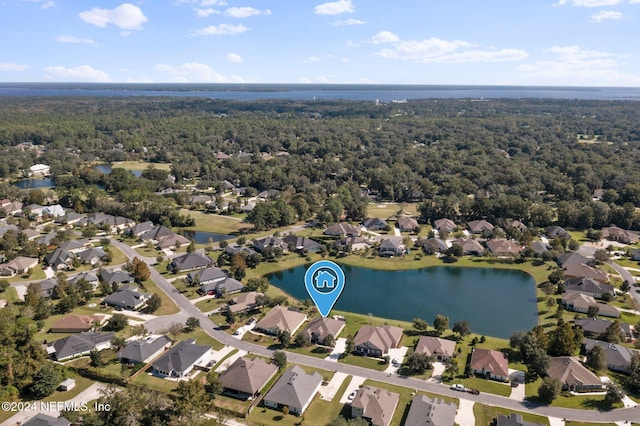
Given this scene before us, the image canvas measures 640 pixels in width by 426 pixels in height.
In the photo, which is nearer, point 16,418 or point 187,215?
point 16,418

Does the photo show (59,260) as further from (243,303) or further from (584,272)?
(584,272)

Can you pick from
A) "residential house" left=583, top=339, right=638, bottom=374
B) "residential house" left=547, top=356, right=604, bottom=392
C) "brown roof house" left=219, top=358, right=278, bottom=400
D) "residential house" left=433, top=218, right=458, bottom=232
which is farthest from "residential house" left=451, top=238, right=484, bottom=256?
"brown roof house" left=219, top=358, right=278, bottom=400

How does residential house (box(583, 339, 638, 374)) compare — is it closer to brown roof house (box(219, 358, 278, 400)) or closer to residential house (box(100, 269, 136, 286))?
brown roof house (box(219, 358, 278, 400))

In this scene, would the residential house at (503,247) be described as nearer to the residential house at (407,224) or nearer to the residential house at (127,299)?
the residential house at (407,224)

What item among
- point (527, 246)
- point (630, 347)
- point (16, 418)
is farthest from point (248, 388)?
point (527, 246)

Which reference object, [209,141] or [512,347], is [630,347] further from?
[209,141]

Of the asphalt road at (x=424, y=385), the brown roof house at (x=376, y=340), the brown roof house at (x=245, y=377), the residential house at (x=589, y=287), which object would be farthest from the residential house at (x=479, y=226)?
the brown roof house at (x=245, y=377)

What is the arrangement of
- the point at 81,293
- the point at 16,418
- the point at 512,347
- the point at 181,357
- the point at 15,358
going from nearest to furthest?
the point at 16,418, the point at 15,358, the point at 181,357, the point at 512,347, the point at 81,293
